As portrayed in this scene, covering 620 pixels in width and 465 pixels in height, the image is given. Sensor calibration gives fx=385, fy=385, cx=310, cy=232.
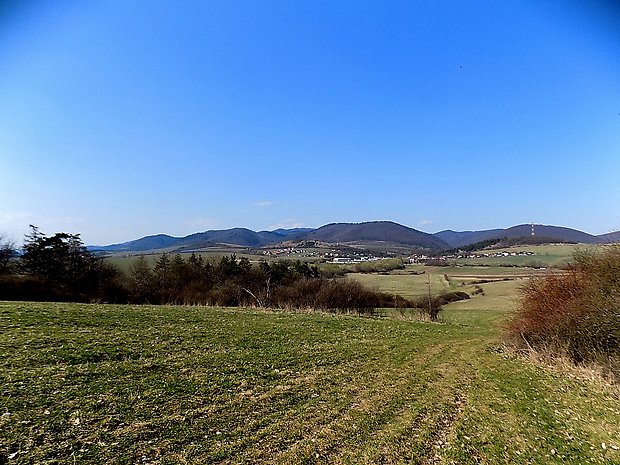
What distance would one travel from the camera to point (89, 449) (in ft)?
20.8

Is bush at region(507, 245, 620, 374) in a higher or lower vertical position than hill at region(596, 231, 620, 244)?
lower

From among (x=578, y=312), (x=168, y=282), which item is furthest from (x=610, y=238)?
(x=168, y=282)

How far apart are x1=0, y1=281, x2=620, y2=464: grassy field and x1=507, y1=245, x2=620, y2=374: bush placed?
2.35 m

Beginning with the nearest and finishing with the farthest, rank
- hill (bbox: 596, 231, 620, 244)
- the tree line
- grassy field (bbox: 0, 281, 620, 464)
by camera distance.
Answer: grassy field (bbox: 0, 281, 620, 464) → hill (bbox: 596, 231, 620, 244) → the tree line

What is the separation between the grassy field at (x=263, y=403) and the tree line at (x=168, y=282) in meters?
26.5

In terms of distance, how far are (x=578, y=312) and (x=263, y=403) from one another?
1673 centimetres

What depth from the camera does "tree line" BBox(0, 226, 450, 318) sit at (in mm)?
40438

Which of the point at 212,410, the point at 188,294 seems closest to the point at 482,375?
the point at 212,410

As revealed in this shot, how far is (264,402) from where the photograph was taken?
31.5ft

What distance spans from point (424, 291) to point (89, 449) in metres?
69.1

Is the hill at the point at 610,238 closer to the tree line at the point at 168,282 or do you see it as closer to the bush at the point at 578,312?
the bush at the point at 578,312

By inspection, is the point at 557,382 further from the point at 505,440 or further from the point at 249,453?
the point at 249,453

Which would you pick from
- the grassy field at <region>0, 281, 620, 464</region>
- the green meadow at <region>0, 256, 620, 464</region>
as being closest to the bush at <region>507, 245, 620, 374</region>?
the green meadow at <region>0, 256, 620, 464</region>

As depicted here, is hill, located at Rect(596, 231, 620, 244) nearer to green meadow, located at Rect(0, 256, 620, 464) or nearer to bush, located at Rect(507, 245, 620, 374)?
bush, located at Rect(507, 245, 620, 374)
